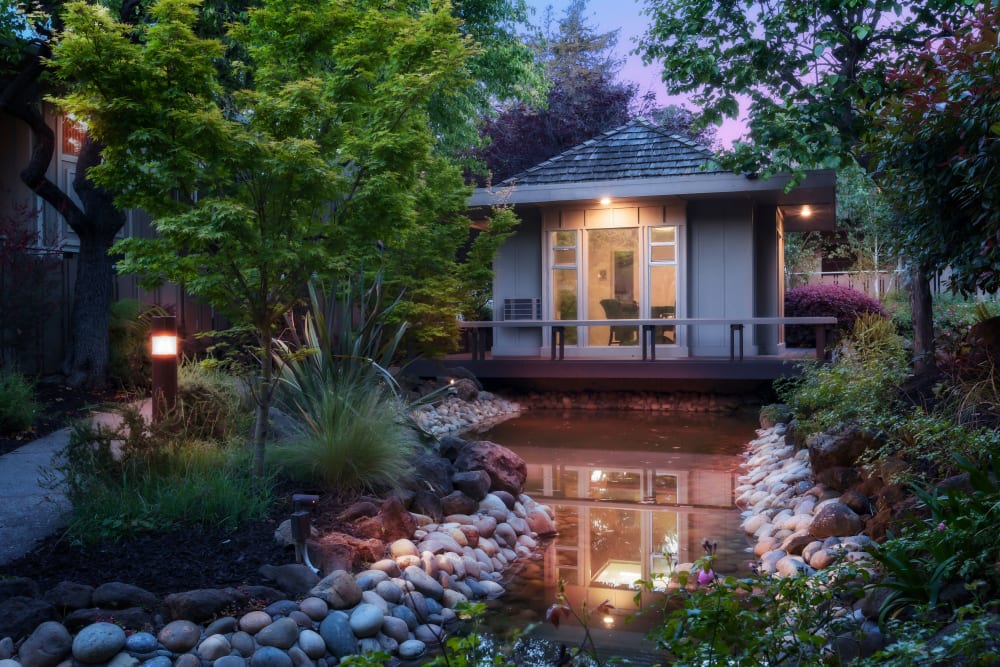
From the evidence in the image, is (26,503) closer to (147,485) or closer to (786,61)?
(147,485)

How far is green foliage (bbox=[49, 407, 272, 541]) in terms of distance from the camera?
4.58 metres

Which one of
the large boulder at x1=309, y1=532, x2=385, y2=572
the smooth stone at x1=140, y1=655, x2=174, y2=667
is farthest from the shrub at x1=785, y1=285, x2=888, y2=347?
the smooth stone at x1=140, y1=655, x2=174, y2=667

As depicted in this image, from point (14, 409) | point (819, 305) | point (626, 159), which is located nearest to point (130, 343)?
point (14, 409)

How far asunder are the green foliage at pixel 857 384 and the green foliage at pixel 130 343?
682 cm

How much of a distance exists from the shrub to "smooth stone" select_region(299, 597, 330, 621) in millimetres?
16073

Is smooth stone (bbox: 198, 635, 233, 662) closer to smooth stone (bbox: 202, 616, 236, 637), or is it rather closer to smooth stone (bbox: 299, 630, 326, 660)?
smooth stone (bbox: 202, 616, 236, 637)

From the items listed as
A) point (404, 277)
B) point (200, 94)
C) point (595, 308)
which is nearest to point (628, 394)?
point (595, 308)

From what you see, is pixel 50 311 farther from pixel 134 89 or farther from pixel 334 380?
pixel 134 89

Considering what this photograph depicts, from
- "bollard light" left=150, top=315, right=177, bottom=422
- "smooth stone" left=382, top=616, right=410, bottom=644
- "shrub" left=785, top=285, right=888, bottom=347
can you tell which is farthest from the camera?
"shrub" left=785, top=285, right=888, bottom=347

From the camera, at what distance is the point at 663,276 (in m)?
14.0

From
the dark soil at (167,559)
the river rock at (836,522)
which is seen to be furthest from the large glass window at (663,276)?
the dark soil at (167,559)

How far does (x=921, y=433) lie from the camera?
5020mm

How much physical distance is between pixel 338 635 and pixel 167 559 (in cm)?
101

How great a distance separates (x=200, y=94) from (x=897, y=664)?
459cm
